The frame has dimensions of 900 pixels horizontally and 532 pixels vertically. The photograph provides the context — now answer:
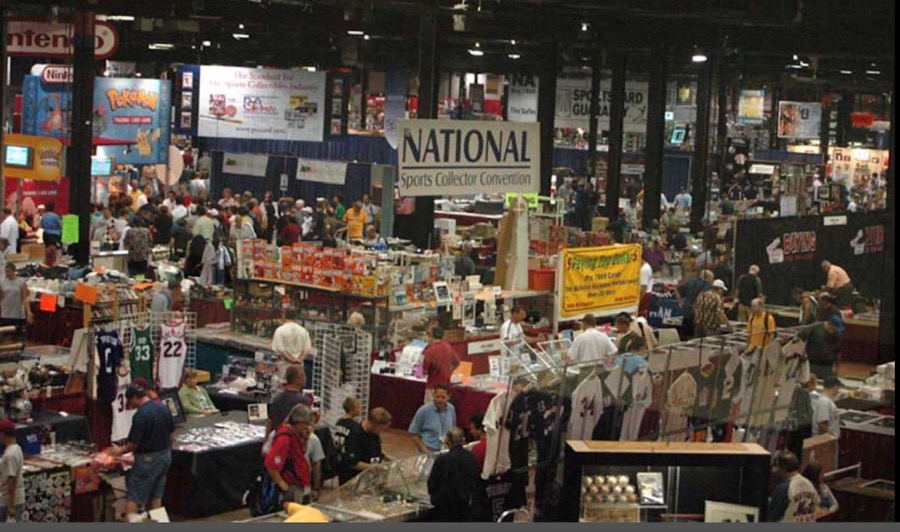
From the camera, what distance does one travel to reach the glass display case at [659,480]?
28.9 feet

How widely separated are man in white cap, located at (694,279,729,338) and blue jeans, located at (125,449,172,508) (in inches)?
345

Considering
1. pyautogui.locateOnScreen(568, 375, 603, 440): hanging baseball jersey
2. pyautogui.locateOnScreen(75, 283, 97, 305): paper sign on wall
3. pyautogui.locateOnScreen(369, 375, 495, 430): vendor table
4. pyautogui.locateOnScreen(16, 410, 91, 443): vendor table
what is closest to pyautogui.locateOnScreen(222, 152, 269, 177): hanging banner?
pyautogui.locateOnScreen(75, 283, 97, 305): paper sign on wall

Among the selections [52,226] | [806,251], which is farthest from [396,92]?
[806,251]

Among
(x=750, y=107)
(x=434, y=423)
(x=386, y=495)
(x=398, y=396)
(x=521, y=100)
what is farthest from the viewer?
(x=750, y=107)

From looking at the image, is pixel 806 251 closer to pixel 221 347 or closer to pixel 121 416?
pixel 221 347

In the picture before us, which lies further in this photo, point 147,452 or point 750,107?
point 750,107

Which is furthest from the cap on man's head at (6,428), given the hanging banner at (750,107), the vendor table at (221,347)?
the hanging banner at (750,107)

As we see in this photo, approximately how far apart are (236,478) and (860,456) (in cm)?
511

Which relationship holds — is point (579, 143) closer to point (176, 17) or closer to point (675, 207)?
point (675, 207)

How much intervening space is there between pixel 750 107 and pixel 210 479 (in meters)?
38.6

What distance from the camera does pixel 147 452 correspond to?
10.7 meters

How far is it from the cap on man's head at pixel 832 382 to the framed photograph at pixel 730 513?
4839 millimetres

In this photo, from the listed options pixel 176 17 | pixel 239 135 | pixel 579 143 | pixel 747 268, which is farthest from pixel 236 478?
pixel 579 143

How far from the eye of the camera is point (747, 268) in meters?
19.3
